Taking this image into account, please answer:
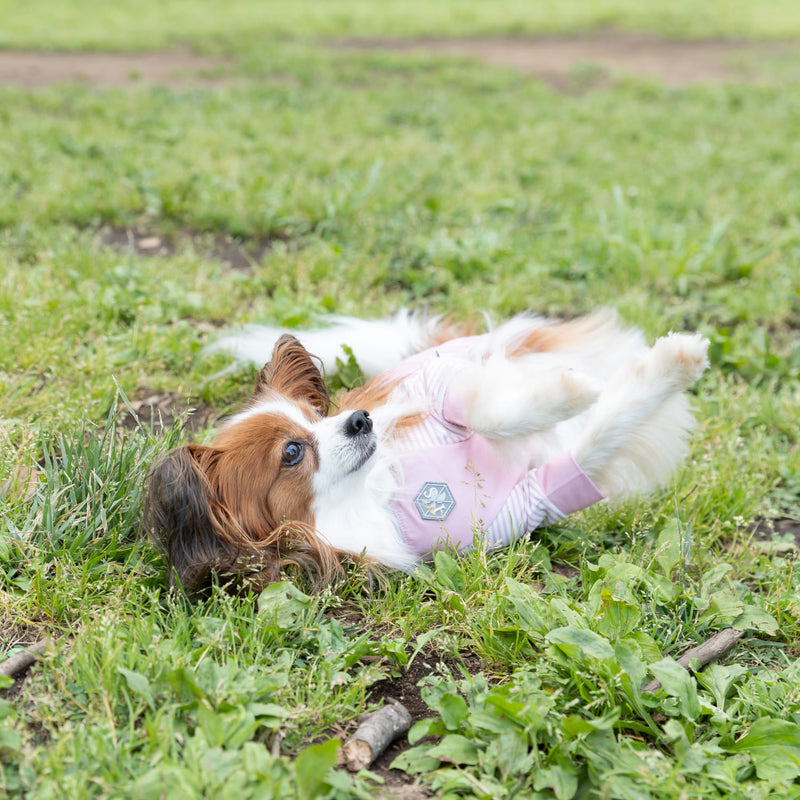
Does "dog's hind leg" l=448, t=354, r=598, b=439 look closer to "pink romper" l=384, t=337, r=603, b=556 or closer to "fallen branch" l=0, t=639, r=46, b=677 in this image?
"pink romper" l=384, t=337, r=603, b=556

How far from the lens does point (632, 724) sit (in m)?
2.22

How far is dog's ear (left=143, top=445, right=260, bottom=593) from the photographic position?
2449mm

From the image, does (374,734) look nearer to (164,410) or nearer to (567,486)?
(567,486)

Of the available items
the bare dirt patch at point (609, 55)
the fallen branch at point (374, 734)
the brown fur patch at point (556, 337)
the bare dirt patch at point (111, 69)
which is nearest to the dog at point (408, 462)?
the brown fur patch at point (556, 337)

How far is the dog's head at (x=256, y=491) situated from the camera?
98.1 inches

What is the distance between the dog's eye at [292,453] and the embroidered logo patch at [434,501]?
1.53ft

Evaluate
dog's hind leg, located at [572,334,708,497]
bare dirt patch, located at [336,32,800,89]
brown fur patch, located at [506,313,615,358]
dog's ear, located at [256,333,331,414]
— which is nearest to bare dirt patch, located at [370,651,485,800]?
dog's hind leg, located at [572,334,708,497]

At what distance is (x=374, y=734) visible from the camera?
7.30 feet

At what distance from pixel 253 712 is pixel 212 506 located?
70 centimetres

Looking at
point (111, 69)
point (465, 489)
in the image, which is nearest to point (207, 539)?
point (465, 489)

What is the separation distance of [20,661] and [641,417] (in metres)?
2.15

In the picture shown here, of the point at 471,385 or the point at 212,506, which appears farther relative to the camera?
the point at 471,385

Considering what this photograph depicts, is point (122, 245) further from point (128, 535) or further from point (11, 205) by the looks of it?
point (128, 535)

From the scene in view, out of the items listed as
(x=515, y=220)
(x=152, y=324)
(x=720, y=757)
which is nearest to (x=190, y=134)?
(x=515, y=220)
